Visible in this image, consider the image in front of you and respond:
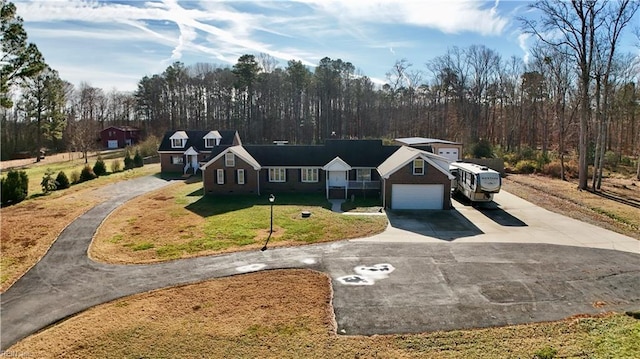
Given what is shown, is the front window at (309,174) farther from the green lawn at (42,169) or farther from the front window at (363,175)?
the green lawn at (42,169)

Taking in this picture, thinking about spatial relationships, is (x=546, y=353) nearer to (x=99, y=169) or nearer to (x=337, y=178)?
(x=337, y=178)

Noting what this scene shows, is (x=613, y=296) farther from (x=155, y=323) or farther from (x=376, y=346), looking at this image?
(x=155, y=323)

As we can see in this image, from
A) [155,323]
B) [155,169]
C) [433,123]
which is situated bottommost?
[155,323]

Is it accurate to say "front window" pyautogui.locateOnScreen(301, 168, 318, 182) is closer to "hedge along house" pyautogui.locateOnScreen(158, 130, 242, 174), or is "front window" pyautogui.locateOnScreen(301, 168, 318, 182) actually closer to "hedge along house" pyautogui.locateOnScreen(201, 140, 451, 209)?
"hedge along house" pyautogui.locateOnScreen(201, 140, 451, 209)

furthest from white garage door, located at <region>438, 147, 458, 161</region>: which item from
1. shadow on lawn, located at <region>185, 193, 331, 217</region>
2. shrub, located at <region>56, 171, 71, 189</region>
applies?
shrub, located at <region>56, 171, 71, 189</region>

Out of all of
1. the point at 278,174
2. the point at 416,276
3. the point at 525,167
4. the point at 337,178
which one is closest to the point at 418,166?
the point at 337,178

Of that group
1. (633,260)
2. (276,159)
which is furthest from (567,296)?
(276,159)

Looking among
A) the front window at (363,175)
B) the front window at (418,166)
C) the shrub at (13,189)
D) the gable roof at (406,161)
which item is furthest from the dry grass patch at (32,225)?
the front window at (418,166)
